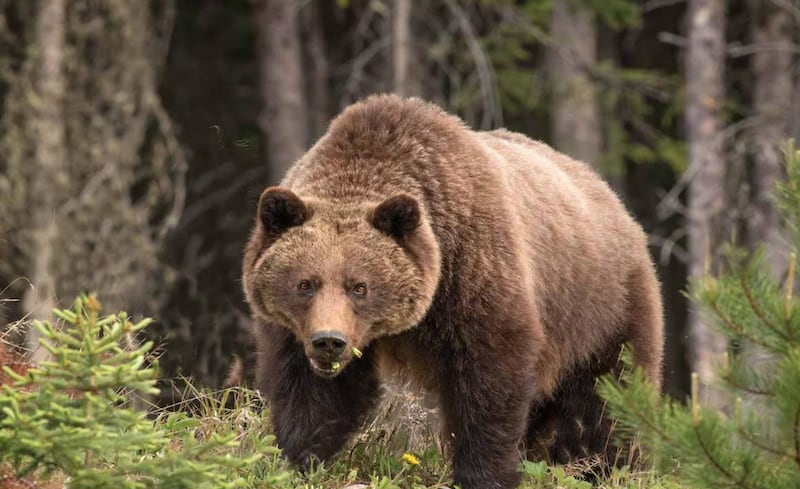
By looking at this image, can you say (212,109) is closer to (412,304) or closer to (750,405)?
(412,304)

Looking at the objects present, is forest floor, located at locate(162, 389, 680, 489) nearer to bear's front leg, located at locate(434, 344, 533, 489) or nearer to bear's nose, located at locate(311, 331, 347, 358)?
bear's front leg, located at locate(434, 344, 533, 489)

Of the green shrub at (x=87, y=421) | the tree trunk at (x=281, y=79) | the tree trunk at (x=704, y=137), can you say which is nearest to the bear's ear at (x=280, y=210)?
the green shrub at (x=87, y=421)

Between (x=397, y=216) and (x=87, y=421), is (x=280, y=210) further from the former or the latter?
(x=87, y=421)

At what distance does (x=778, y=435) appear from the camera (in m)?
4.36

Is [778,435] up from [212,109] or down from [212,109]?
up

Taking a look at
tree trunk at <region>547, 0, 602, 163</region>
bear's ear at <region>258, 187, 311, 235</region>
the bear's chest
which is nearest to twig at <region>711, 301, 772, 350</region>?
the bear's chest

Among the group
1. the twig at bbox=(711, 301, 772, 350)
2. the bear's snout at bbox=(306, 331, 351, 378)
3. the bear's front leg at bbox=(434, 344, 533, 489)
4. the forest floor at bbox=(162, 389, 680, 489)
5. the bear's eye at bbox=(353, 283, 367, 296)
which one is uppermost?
the twig at bbox=(711, 301, 772, 350)

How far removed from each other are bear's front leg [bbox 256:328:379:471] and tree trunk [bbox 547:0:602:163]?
36.6ft

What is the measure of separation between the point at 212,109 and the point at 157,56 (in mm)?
5548

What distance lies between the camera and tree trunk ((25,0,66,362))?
1277 cm

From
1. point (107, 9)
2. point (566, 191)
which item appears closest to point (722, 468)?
point (566, 191)

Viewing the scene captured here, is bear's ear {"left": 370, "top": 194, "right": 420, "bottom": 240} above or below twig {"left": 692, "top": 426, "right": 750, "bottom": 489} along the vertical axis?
above

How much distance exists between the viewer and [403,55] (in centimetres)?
1435

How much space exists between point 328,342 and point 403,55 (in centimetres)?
921
